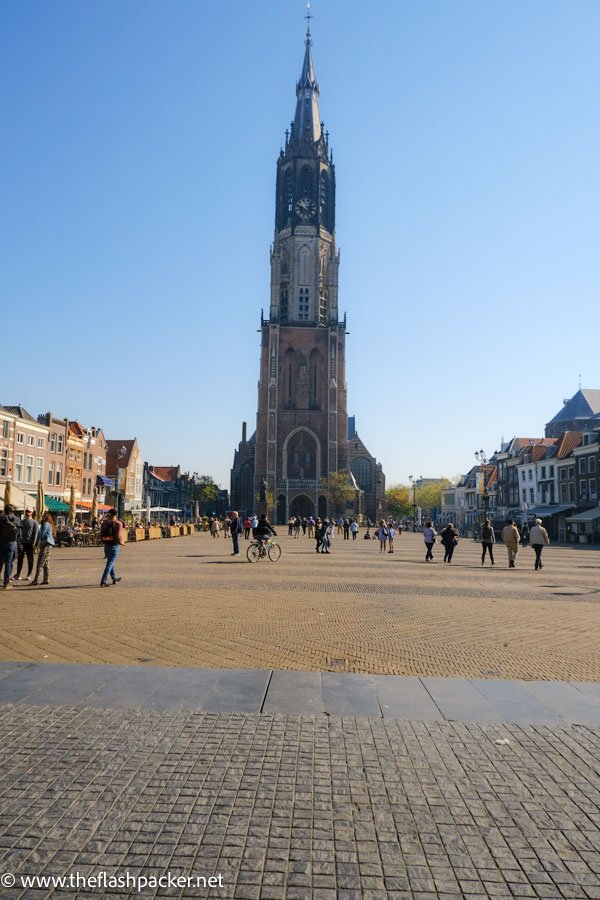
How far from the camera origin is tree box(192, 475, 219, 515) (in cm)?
10012

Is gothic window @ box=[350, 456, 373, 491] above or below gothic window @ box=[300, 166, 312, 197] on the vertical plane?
below

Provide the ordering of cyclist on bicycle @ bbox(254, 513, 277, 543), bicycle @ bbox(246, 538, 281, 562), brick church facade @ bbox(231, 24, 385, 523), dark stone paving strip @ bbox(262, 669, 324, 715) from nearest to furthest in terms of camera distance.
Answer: dark stone paving strip @ bbox(262, 669, 324, 715)
cyclist on bicycle @ bbox(254, 513, 277, 543)
bicycle @ bbox(246, 538, 281, 562)
brick church facade @ bbox(231, 24, 385, 523)

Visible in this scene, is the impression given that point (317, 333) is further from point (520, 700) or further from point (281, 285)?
point (520, 700)

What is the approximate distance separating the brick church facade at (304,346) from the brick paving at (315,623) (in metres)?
61.6

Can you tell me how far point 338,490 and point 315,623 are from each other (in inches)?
2662

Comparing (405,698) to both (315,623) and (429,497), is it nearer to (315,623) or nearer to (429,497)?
(315,623)

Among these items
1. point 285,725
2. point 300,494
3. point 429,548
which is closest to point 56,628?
point 285,725

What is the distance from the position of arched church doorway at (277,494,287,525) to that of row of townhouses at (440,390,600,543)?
80.9 ft

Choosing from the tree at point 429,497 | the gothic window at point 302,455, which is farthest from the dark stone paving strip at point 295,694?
the tree at point 429,497

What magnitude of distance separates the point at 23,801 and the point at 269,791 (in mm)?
1380

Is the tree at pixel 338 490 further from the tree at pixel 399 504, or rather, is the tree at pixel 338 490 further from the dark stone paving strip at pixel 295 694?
the dark stone paving strip at pixel 295 694

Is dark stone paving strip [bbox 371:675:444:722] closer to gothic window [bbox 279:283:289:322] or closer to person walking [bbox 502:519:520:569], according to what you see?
person walking [bbox 502:519:520:569]

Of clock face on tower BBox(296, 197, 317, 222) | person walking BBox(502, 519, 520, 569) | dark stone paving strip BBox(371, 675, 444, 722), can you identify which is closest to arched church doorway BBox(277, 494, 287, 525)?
clock face on tower BBox(296, 197, 317, 222)

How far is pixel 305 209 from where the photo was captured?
8706cm
